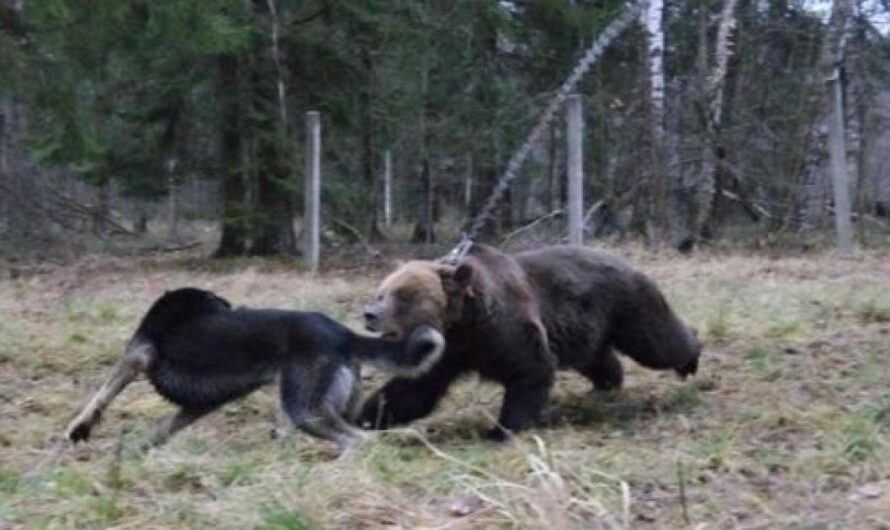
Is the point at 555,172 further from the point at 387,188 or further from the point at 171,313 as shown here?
the point at 171,313

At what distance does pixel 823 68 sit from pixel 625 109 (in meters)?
4.07

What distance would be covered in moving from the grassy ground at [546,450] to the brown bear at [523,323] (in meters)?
0.23

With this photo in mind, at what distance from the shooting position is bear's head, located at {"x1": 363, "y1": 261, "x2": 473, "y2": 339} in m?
6.52

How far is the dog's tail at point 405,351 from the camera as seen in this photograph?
630 centimetres

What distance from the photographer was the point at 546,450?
518 centimetres

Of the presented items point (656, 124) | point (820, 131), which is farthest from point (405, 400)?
point (820, 131)

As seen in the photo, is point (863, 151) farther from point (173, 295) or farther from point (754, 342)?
point (173, 295)

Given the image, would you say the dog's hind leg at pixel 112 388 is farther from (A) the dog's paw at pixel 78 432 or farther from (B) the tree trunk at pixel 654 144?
(B) the tree trunk at pixel 654 144

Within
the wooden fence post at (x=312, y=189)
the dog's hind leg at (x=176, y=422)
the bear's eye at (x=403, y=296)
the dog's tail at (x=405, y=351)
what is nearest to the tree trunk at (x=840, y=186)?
the wooden fence post at (x=312, y=189)

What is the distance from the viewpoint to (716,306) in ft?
32.2

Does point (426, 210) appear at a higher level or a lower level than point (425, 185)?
lower

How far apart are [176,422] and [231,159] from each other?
11866 mm

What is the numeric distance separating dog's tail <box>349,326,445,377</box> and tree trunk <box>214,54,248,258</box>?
11157 millimetres

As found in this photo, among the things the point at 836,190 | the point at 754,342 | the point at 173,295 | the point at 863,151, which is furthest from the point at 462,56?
the point at 173,295
